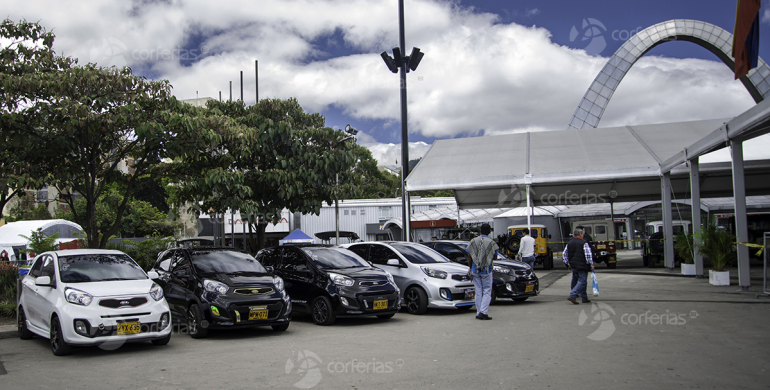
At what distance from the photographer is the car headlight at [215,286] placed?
30.5 feet

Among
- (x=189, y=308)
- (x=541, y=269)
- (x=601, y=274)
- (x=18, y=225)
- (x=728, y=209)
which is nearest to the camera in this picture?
(x=189, y=308)

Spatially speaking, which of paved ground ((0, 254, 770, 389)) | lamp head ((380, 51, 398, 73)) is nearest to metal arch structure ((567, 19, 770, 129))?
lamp head ((380, 51, 398, 73))

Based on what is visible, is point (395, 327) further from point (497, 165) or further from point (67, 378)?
point (497, 165)

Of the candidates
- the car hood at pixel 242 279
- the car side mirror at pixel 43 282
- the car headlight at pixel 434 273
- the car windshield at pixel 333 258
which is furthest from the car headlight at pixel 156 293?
the car headlight at pixel 434 273

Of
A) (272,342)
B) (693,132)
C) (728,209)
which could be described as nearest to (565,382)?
(272,342)

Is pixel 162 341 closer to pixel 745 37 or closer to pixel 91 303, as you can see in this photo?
pixel 91 303

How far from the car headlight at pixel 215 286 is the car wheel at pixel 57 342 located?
2177 mm

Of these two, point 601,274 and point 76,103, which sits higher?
point 76,103

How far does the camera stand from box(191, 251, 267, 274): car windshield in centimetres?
1009

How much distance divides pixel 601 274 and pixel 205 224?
35.3 meters

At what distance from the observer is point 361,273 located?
1094 centimetres

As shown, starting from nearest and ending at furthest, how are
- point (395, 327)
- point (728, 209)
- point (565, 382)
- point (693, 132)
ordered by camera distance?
point (565, 382) → point (395, 327) → point (693, 132) → point (728, 209)

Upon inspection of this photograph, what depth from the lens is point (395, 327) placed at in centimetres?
1023

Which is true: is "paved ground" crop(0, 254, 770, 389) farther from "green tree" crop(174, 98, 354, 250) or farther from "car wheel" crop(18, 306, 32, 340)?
"green tree" crop(174, 98, 354, 250)
